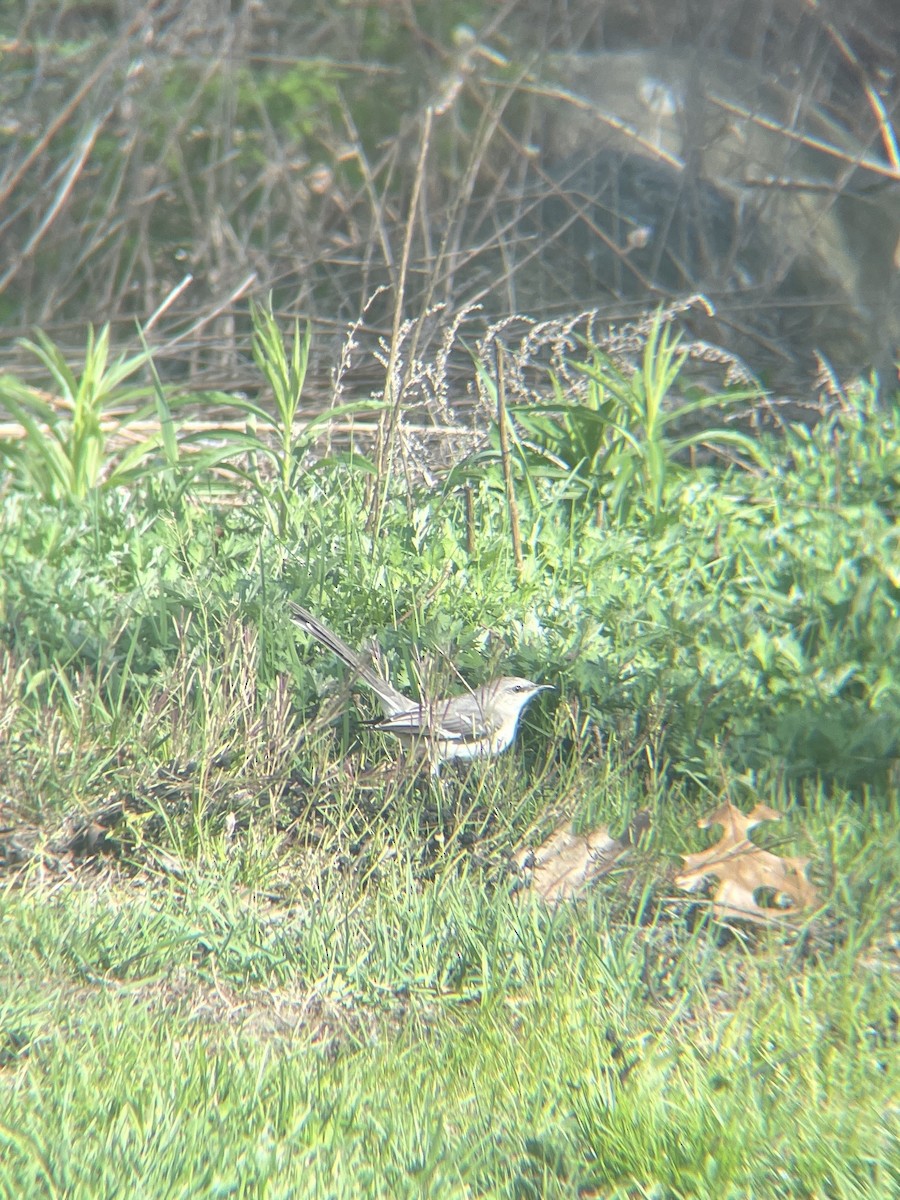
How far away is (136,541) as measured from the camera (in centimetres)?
455

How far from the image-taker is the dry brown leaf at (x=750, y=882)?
9.64 ft

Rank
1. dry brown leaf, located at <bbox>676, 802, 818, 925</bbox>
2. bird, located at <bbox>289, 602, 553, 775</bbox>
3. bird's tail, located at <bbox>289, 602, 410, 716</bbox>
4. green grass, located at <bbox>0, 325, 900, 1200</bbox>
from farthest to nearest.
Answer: bird's tail, located at <bbox>289, 602, 410, 716</bbox>, bird, located at <bbox>289, 602, 553, 775</bbox>, dry brown leaf, located at <bbox>676, 802, 818, 925</bbox>, green grass, located at <bbox>0, 325, 900, 1200</bbox>

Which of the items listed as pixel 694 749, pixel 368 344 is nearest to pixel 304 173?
pixel 368 344

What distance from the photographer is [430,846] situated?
333cm

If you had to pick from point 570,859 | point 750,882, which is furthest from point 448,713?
point 750,882

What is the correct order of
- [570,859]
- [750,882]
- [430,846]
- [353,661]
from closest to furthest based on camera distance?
[750,882]
[570,859]
[430,846]
[353,661]

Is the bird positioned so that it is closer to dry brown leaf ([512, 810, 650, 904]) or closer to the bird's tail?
the bird's tail

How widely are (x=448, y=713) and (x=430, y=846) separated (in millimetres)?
353

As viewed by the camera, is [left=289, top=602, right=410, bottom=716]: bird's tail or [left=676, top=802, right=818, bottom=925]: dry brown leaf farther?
[left=289, top=602, right=410, bottom=716]: bird's tail

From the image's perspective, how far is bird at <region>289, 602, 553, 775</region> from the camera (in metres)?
3.32

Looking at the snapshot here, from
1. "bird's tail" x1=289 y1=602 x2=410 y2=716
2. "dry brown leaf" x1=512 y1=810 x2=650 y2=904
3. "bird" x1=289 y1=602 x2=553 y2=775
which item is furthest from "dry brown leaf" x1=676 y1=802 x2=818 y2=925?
"bird's tail" x1=289 y1=602 x2=410 y2=716

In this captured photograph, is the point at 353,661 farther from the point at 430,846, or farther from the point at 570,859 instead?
the point at 570,859

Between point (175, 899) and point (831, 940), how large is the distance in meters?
1.53

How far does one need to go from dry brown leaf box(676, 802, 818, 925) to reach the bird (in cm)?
63
